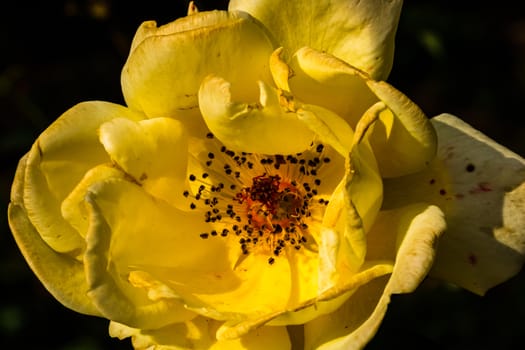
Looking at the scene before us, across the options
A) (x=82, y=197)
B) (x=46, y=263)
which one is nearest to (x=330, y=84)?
(x=82, y=197)

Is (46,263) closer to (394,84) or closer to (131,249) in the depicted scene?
(131,249)

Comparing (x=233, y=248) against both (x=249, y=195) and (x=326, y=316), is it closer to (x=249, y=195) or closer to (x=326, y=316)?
(x=249, y=195)

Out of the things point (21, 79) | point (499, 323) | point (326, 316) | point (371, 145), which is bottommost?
point (499, 323)

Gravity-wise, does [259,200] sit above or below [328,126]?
below

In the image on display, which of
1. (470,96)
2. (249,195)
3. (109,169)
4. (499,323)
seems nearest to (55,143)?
(109,169)

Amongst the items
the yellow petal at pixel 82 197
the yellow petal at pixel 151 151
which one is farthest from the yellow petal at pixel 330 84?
the yellow petal at pixel 82 197

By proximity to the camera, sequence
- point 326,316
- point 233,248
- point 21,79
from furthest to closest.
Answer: point 21,79
point 233,248
point 326,316
